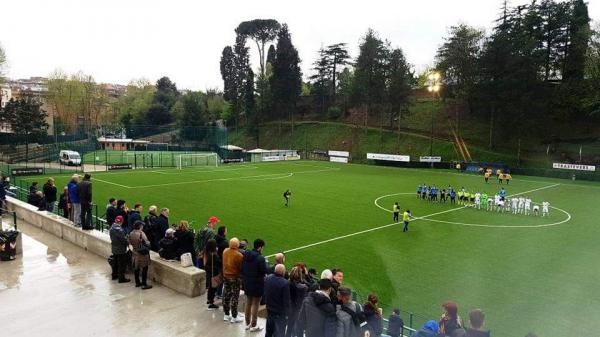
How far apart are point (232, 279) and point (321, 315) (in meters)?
2.93

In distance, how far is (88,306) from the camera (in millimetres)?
9820

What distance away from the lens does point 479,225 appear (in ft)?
79.9

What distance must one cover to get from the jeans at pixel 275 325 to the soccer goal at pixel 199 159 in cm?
5506

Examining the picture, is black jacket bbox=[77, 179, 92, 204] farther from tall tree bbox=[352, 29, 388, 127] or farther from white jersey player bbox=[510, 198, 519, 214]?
tall tree bbox=[352, 29, 388, 127]

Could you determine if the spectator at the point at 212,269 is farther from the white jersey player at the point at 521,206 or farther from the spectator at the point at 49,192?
the white jersey player at the point at 521,206

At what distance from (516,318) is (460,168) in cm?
4789

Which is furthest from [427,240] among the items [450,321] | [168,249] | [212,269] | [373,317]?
[450,321]

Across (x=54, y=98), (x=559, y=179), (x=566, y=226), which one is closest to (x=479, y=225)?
(x=566, y=226)

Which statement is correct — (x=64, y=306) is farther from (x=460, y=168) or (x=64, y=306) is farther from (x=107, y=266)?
(x=460, y=168)

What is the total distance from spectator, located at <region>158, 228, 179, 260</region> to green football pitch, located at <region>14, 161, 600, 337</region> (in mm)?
6123

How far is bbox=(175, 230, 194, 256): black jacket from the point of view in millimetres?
10881

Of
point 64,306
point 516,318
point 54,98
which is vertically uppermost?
point 54,98

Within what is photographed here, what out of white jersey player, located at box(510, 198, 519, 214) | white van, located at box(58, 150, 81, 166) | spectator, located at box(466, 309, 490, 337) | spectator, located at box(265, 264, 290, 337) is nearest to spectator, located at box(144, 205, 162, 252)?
spectator, located at box(265, 264, 290, 337)

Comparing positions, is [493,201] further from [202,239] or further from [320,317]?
[320,317]
